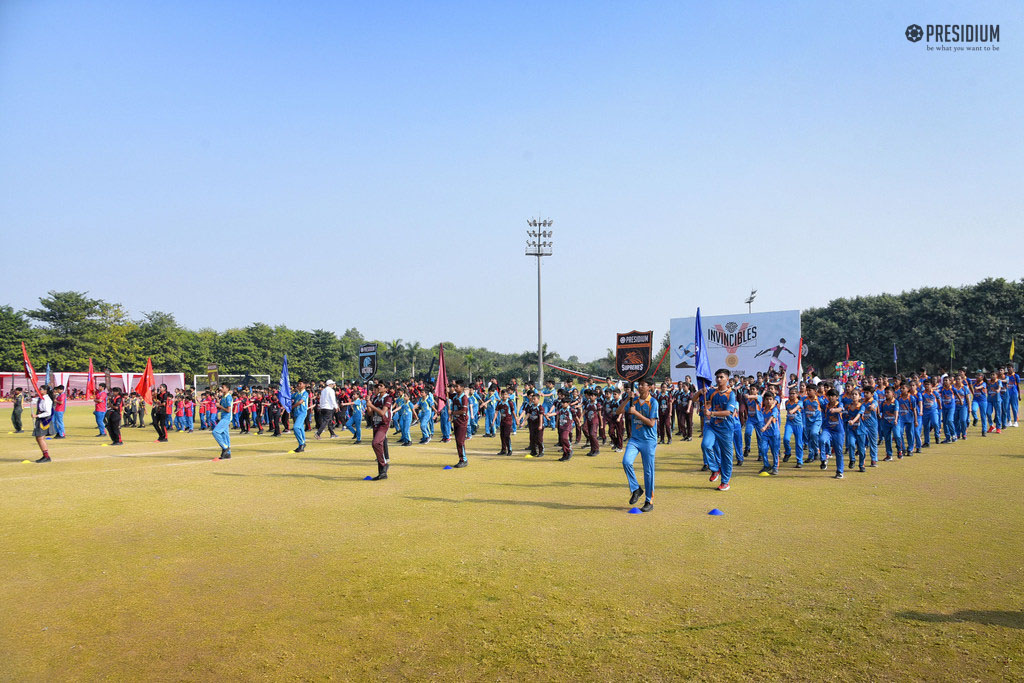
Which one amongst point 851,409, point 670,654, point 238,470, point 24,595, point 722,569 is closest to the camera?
point 670,654

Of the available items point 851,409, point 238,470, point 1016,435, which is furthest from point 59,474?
point 1016,435

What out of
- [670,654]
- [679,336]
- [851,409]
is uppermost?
[679,336]

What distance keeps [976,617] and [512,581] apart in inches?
158

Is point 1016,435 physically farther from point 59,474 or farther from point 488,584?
point 59,474

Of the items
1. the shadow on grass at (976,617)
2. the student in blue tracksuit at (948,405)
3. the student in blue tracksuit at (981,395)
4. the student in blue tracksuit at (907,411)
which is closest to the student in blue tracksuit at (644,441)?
the shadow on grass at (976,617)

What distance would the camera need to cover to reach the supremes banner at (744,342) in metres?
33.9

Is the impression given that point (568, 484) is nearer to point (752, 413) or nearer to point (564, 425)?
point (564, 425)

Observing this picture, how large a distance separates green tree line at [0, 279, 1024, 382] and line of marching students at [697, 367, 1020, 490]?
37.2m

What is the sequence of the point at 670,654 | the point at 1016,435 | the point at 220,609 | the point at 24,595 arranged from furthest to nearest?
the point at 1016,435 < the point at 24,595 < the point at 220,609 < the point at 670,654

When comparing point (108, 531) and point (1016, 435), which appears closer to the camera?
point (108, 531)

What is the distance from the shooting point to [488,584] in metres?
6.02

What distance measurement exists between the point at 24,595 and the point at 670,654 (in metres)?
6.03

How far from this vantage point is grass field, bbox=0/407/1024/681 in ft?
14.7

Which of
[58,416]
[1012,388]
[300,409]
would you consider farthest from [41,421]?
[1012,388]
